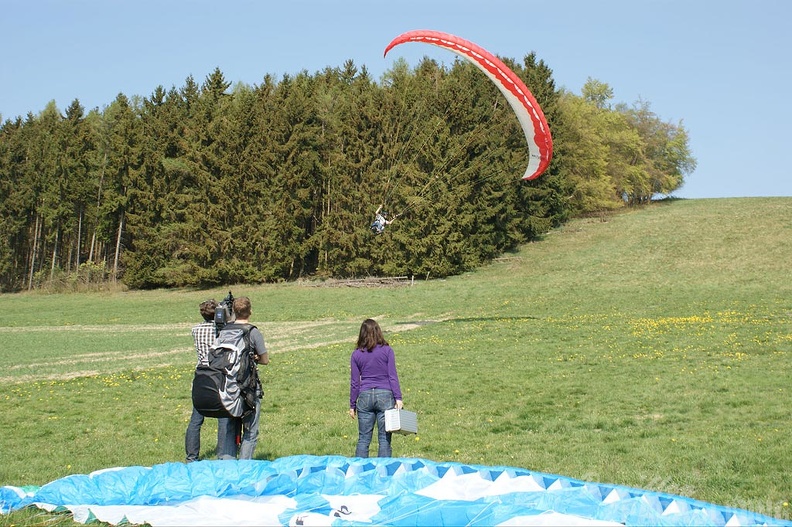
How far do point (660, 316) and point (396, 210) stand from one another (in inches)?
859

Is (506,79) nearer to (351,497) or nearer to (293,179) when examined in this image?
(351,497)

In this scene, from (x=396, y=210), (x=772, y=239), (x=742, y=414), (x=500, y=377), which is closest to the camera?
(x=742, y=414)

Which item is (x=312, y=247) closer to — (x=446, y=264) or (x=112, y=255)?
(x=446, y=264)

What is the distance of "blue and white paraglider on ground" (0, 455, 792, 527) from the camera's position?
6.38 m

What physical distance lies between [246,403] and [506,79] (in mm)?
14168

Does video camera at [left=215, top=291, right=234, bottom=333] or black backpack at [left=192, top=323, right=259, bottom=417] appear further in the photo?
video camera at [left=215, top=291, right=234, bottom=333]

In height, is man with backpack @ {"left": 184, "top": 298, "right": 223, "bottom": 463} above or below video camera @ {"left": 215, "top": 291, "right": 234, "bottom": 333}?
below

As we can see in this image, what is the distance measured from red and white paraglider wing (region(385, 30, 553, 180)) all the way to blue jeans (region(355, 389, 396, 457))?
12.8 meters

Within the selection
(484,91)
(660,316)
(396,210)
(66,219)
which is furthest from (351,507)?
(66,219)

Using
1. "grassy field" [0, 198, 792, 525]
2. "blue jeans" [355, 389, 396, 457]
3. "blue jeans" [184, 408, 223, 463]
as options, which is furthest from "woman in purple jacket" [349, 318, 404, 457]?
"blue jeans" [184, 408, 223, 463]

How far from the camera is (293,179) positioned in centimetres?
5300

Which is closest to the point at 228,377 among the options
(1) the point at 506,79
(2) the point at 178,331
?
(1) the point at 506,79

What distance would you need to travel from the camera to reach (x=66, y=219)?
61594mm

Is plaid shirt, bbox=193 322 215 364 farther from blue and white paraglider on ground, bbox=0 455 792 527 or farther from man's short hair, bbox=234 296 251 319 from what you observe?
blue and white paraglider on ground, bbox=0 455 792 527
